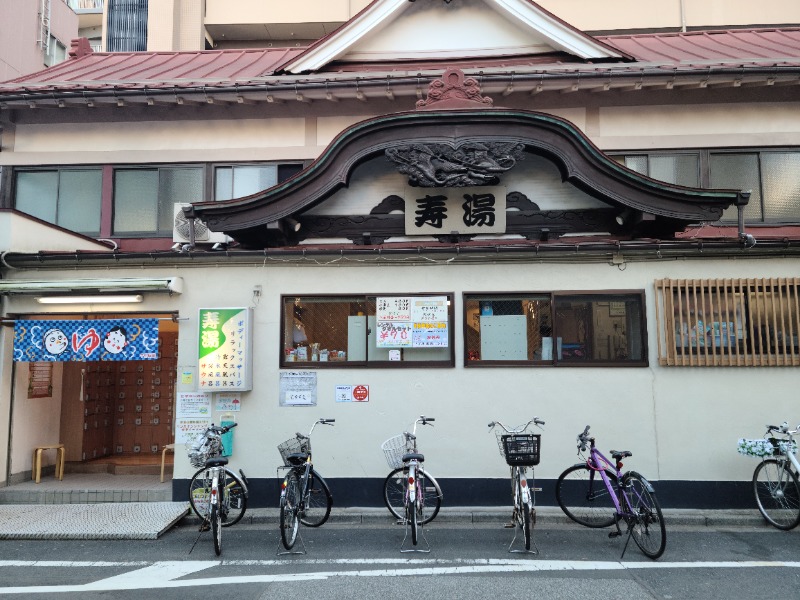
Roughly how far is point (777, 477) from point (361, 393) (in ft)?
20.4

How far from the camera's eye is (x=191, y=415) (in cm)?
921

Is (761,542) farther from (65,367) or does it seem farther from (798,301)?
(65,367)

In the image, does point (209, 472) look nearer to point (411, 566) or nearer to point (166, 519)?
point (166, 519)

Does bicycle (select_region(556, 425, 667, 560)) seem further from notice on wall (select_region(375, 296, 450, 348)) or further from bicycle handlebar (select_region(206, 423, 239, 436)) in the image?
bicycle handlebar (select_region(206, 423, 239, 436))

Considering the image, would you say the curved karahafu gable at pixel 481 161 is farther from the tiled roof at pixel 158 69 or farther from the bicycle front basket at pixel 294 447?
the tiled roof at pixel 158 69

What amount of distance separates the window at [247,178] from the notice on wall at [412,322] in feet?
14.0

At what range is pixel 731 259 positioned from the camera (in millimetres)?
8852

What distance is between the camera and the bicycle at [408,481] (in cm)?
738

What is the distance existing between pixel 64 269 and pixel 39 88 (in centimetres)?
444

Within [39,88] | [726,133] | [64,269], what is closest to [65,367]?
[64,269]

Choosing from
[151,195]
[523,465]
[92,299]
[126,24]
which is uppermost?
[126,24]

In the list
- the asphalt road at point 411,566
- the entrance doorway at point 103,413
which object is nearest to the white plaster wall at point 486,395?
the asphalt road at point 411,566

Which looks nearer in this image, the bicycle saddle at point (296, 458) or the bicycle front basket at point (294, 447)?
the bicycle saddle at point (296, 458)

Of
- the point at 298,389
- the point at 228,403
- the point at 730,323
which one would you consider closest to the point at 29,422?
the point at 228,403
